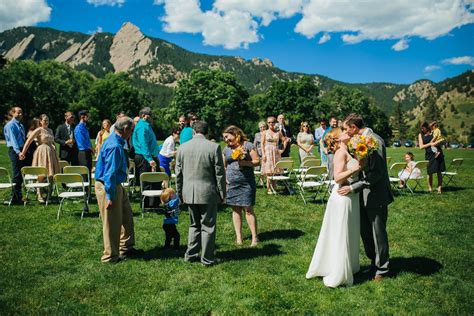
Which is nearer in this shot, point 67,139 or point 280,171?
point 67,139

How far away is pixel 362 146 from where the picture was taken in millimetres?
4500

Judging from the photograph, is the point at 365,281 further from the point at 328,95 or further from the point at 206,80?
the point at 328,95

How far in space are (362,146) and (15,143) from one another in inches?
341

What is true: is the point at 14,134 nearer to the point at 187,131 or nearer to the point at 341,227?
the point at 187,131

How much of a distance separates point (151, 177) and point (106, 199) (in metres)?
2.40

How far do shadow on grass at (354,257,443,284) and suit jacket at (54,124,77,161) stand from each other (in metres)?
9.05

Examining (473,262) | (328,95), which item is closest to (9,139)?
(473,262)

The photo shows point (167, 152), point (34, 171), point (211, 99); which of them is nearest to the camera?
point (34, 171)

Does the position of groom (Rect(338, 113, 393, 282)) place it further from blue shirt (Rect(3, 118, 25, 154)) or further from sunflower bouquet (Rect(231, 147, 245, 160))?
blue shirt (Rect(3, 118, 25, 154))

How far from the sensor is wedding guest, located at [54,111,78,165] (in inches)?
418

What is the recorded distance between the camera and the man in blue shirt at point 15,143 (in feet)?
30.6

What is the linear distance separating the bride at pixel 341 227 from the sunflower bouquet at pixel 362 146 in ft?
0.58

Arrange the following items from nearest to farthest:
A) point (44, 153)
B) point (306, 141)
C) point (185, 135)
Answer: point (185, 135)
point (44, 153)
point (306, 141)

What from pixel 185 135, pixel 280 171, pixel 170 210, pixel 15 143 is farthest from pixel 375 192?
pixel 15 143
